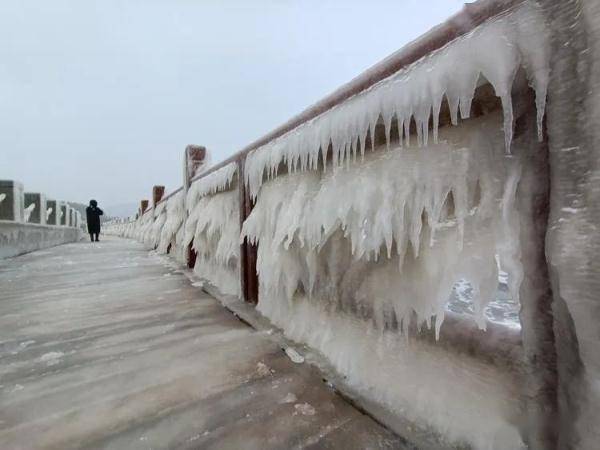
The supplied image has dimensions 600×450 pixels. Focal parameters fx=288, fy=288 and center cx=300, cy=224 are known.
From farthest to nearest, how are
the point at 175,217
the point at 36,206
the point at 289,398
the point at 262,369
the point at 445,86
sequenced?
the point at 36,206, the point at 175,217, the point at 262,369, the point at 289,398, the point at 445,86

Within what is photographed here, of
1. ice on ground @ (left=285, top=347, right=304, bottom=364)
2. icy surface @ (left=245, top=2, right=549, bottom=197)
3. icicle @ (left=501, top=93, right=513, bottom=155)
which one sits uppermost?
icy surface @ (left=245, top=2, right=549, bottom=197)

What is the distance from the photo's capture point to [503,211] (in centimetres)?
79

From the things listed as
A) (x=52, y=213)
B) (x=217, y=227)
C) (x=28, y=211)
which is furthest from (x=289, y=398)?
(x=52, y=213)

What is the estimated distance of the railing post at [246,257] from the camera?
98.2 inches

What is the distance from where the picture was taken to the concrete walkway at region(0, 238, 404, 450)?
3.30ft

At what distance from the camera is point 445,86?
0.86 m

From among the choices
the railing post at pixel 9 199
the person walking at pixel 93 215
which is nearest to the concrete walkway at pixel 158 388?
the railing post at pixel 9 199

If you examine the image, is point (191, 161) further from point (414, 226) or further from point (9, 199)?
point (414, 226)

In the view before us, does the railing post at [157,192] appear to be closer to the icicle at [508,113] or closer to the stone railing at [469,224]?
the stone railing at [469,224]

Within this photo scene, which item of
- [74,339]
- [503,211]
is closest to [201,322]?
[74,339]

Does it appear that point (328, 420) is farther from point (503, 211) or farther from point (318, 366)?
point (503, 211)

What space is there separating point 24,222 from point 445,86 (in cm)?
945

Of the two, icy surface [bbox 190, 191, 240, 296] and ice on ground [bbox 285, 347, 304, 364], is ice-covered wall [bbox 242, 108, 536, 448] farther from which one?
icy surface [bbox 190, 191, 240, 296]

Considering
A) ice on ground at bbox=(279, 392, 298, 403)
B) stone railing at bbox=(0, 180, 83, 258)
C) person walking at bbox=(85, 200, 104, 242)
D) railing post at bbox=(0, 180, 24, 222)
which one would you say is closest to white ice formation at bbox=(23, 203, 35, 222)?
stone railing at bbox=(0, 180, 83, 258)
